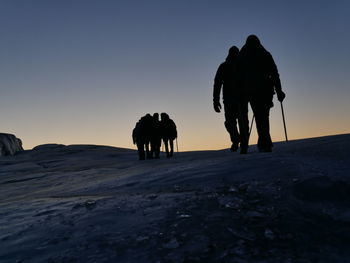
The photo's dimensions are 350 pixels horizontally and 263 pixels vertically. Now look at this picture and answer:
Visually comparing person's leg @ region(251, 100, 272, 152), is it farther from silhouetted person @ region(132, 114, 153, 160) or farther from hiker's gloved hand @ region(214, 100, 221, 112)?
silhouetted person @ region(132, 114, 153, 160)

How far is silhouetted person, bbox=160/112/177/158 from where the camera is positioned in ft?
44.4

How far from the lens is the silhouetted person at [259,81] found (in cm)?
673

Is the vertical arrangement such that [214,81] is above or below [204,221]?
above

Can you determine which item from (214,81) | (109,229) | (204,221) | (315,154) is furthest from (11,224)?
(214,81)

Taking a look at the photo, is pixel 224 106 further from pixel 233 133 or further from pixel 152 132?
pixel 152 132

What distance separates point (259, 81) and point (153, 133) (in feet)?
21.6

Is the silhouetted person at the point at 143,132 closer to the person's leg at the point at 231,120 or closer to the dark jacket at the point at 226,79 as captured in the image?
the person's leg at the point at 231,120

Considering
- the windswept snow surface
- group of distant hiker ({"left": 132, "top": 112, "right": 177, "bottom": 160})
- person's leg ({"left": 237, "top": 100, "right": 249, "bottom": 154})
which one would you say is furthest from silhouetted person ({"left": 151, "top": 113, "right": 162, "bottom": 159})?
the windswept snow surface

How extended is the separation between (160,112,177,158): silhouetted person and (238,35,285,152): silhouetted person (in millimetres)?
6655

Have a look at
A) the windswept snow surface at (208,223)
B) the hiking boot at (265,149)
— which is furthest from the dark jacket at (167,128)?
the windswept snow surface at (208,223)

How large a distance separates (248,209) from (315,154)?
89.6 inches

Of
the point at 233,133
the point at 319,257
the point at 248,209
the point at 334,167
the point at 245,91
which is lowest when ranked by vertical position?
the point at 319,257

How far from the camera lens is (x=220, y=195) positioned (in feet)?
9.43


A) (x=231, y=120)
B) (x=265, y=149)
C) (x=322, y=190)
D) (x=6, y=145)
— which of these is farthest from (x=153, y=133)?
(x=6, y=145)
